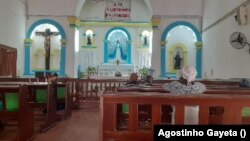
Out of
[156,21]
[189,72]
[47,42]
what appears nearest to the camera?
[189,72]


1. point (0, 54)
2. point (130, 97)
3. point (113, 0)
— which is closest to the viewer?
point (130, 97)

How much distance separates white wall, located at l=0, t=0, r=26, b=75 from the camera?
38.2 feet

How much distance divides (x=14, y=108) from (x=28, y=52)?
10.0m

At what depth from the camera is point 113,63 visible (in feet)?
57.9

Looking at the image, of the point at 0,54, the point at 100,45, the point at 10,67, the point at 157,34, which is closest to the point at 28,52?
the point at 10,67

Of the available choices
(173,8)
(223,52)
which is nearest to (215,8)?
(223,52)

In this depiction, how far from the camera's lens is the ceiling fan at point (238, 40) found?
8.82 metres

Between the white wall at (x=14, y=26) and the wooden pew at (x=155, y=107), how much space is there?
9.61 metres

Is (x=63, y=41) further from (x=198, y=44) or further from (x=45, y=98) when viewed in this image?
(x=45, y=98)

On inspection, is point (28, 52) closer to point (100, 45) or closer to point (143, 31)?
point (100, 45)

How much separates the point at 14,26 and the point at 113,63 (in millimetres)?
6000

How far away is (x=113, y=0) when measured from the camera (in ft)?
56.4

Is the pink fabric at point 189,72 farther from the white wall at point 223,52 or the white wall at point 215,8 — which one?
the white wall at point 215,8

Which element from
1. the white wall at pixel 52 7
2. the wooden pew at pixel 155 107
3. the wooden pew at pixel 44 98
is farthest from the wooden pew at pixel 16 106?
the white wall at pixel 52 7
